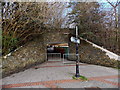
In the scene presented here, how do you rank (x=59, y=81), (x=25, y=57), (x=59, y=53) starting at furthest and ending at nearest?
(x=59, y=53) < (x=25, y=57) < (x=59, y=81)

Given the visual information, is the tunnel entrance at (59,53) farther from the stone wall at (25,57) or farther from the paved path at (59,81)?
the paved path at (59,81)

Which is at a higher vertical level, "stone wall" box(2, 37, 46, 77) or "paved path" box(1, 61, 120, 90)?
"stone wall" box(2, 37, 46, 77)

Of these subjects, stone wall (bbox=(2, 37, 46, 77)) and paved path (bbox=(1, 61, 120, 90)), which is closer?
paved path (bbox=(1, 61, 120, 90))

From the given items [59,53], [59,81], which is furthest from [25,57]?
[59,53]

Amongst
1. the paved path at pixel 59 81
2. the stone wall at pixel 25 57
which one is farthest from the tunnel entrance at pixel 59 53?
the paved path at pixel 59 81

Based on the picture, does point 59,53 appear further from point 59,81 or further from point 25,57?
point 59,81

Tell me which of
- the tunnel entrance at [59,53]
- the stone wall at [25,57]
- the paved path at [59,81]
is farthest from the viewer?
the tunnel entrance at [59,53]

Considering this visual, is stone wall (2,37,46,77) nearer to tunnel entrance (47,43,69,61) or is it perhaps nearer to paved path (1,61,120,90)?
paved path (1,61,120,90)

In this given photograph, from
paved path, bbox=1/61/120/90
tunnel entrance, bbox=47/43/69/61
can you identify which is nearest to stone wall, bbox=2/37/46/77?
paved path, bbox=1/61/120/90

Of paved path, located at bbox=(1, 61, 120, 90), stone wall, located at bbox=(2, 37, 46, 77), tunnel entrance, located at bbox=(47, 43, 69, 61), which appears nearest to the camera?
paved path, located at bbox=(1, 61, 120, 90)

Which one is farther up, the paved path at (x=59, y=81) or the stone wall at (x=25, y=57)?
the stone wall at (x=25, y=57)

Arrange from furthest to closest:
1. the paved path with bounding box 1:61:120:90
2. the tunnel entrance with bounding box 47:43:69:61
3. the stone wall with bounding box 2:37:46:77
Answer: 1. the tunnel entrance with bounding box 47:43:69:61
2. the stone wall with bounding box 2:37:46:77
3. the paved path with bounding box 1:61:120:90

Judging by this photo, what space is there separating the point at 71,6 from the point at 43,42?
4.24 metres

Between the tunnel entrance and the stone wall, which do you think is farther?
the tunnel entrance
